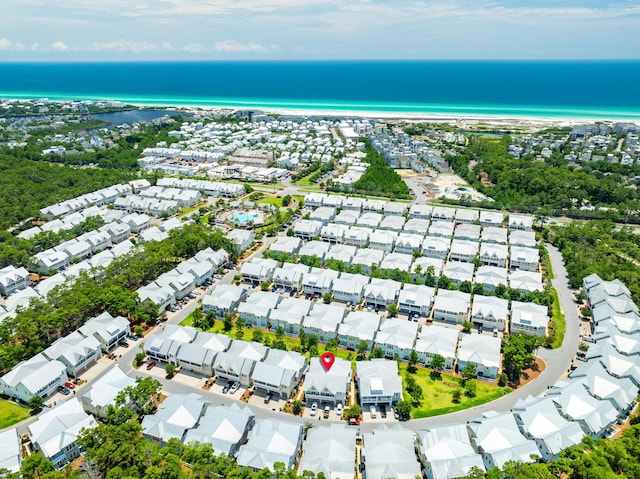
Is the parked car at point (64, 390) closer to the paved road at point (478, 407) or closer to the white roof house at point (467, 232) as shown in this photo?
the paved road at point (478, 407)

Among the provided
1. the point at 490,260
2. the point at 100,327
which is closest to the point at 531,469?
the point at 490,260

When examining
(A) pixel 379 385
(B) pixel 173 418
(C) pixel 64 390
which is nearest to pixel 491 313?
(A) pixel 379 385

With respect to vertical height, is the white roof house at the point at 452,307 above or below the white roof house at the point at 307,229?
below

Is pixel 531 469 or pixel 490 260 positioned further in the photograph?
pixel 490 260

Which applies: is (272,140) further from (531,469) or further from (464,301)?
(531,469)

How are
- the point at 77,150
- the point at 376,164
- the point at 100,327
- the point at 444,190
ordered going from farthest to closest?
the point at 77,150 < the point at 376,164 < the point at 444,190 < the point at 100,327

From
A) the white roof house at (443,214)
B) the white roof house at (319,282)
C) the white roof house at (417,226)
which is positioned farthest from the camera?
the white roof house at (443,214)

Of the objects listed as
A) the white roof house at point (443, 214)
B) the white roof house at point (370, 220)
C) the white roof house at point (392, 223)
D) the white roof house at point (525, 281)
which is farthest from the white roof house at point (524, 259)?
the white roof house at point (370, 220)

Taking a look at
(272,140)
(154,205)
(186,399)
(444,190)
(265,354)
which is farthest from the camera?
(272,140)
